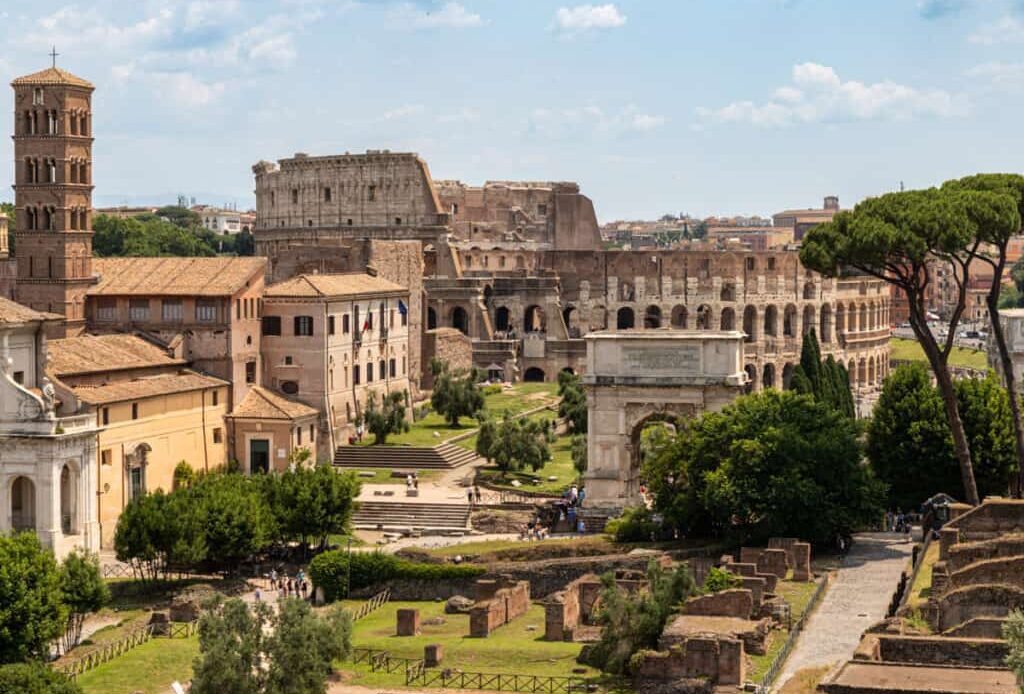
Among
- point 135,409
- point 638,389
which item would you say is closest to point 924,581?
point 638,389

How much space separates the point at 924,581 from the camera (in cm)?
4425

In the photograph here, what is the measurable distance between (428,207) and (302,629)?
84737 mm

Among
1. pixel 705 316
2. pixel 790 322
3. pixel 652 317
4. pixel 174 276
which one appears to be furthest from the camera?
pixel 790 322

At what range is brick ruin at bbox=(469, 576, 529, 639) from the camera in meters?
45.8

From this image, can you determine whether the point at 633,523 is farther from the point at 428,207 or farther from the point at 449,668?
the point at 428,207

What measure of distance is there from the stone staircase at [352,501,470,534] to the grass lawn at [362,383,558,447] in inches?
301

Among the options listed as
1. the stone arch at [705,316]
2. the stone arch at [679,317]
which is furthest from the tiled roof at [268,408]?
the stone arch at [705,316]

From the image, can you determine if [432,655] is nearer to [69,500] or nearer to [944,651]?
[944,651]

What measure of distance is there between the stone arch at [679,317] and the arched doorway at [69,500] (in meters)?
62.6

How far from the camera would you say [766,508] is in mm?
51156

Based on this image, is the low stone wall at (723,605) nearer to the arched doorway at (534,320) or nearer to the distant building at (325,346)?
the distant building at (325,346)

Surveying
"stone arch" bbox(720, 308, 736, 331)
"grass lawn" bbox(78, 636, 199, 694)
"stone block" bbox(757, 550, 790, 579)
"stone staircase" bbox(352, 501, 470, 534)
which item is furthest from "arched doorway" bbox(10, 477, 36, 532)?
"stone arch" bbox(720, 308, 736, 331)

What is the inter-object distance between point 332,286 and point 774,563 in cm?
2824

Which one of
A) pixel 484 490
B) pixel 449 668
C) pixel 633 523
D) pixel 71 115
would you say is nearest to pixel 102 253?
pixel 71 115
